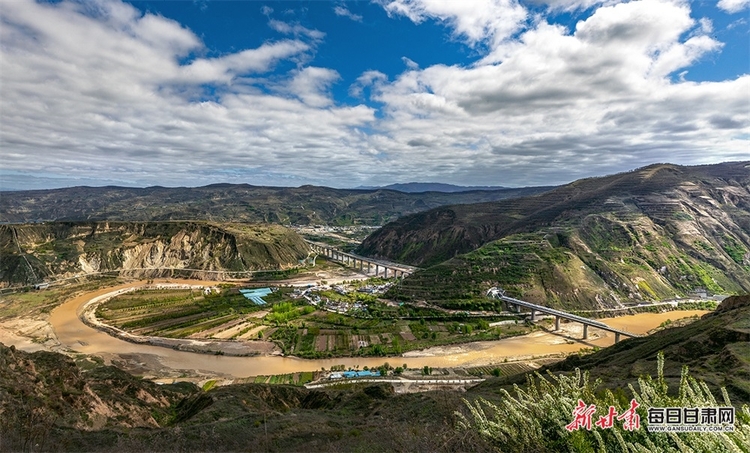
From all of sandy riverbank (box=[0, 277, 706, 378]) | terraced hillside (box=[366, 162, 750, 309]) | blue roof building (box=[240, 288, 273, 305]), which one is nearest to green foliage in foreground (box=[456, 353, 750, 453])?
sandy riverbank (box=[0, 277, 706, 378])

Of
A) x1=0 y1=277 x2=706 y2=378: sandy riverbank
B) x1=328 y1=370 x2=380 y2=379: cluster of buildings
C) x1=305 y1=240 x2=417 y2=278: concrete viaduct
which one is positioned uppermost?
x1=305 y1=240 x2=417 y2=278: concrete viaduct

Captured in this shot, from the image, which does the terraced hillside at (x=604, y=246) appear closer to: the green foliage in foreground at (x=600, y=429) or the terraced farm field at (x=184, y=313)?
the terraced farm field at (x=184, y=313)

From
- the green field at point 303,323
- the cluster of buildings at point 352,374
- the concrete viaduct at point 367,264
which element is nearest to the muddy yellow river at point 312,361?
the green field at point 303,323

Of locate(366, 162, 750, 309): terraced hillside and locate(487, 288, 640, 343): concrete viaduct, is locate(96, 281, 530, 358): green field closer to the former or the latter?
locate(487, 288, 640, 343): concrete viaduct

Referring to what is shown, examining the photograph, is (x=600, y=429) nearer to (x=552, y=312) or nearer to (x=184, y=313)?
(x=552, y=312)

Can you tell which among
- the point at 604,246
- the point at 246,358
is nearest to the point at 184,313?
the point at 246,358

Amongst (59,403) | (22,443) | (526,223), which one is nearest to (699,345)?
(22,443)

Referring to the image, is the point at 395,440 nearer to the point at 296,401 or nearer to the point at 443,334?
the point at 296,401
